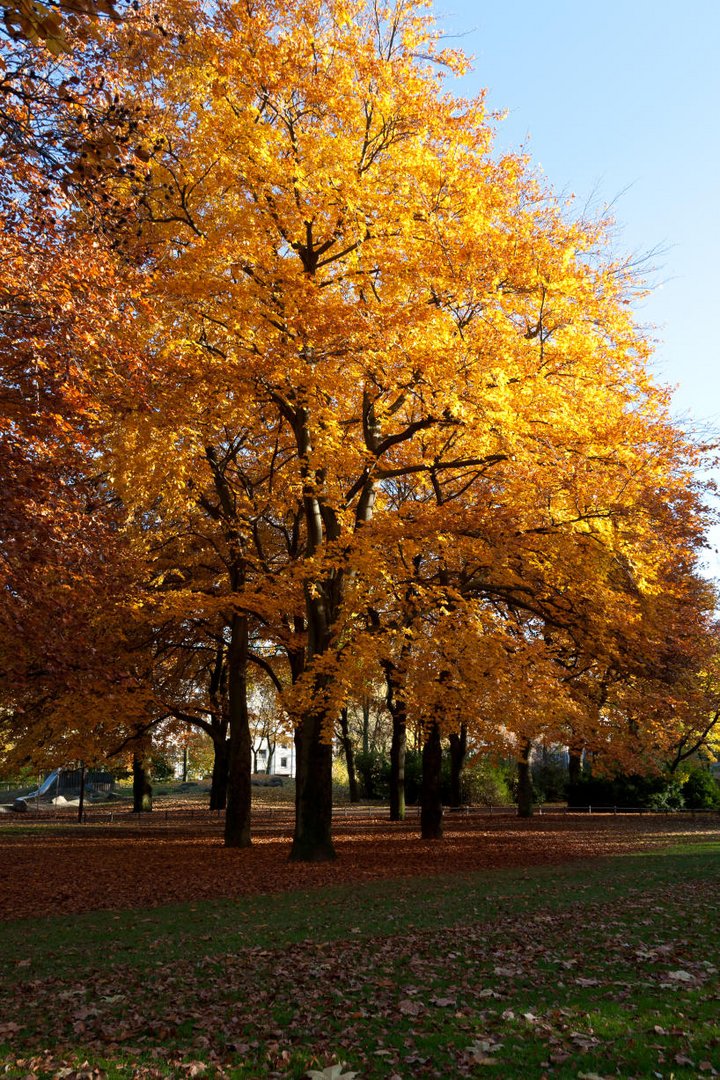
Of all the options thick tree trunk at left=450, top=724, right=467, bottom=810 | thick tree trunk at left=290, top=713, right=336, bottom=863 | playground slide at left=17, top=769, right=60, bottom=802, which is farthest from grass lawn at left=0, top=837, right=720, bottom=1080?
playground slide at left=17, top=769, right=60, bottom=802

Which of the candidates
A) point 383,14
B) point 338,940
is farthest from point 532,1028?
point 383,14

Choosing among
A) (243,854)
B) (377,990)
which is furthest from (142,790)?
(377,990)

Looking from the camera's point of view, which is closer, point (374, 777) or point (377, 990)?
point (377, 990)

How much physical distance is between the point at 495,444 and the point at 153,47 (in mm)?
9180

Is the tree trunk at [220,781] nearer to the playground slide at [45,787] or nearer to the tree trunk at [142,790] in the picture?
the tree trunk at [142,790]

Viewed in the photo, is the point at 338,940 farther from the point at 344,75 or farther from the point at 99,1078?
the point at 344,75

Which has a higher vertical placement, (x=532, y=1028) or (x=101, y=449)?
(x=101, y=449)

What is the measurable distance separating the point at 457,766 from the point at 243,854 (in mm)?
16935

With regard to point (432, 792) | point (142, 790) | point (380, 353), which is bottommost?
point (142, 790)

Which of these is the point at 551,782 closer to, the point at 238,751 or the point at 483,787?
the point at 483,787

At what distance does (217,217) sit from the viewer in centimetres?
1697

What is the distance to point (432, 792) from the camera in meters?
22.7

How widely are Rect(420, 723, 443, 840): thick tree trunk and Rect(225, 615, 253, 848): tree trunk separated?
4.65 metres

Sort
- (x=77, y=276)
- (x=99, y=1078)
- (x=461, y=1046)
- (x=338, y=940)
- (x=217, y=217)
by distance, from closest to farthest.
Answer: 1. (x=99, y=1078)
2. (x=461, y=1046)
3. (x=338, y=940)
4. (x=77, y=276)
5. (x=217, y=217)
